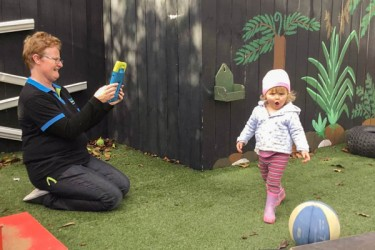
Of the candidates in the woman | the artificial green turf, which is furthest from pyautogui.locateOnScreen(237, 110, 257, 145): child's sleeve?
the woman

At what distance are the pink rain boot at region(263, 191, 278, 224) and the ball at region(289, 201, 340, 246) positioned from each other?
574 mm

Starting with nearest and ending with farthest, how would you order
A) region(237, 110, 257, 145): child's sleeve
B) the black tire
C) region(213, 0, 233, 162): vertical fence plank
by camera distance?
region(237, 110, 257, 145): child's sleeve
region(213, 0, 233, 162): vertical fence plank
the black tire

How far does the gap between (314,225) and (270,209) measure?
2.49 feet

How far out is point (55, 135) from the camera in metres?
3.83

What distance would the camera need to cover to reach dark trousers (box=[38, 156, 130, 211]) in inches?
150

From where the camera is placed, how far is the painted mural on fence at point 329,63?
520 centimetres

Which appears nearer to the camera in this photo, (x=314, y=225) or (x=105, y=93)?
(x=314, y=225)

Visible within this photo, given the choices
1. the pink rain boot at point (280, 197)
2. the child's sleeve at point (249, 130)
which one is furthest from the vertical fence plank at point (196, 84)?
the pink rain boot at point (280, 197)

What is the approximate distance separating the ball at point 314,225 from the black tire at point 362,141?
271 centimetres

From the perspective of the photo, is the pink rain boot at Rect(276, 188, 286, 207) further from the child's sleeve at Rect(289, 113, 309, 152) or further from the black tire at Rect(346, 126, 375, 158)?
Answer: the black tire at Rect(346, 126, 375, 158)

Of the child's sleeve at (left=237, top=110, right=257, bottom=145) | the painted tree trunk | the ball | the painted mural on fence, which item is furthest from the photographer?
the painted tree trunk

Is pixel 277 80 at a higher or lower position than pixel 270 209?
higher

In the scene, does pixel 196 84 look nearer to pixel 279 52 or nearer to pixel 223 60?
pixel 223 60

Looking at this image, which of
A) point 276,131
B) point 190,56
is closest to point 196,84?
point 190,56
